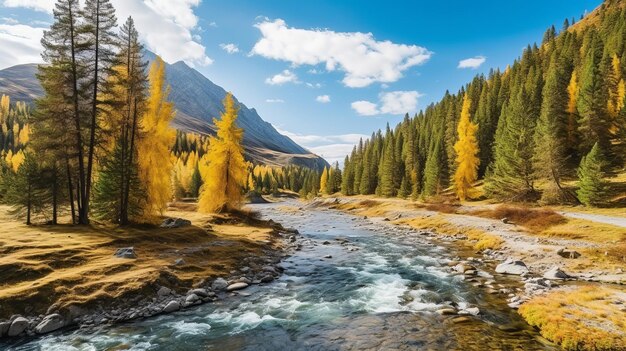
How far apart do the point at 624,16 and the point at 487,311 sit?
413 feet

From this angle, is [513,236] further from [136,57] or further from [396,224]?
[136,57]

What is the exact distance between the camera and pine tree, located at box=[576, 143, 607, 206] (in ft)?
128

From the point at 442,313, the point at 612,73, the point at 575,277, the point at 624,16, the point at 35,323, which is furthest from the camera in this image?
the point at 624,16

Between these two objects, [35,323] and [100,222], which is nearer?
[35,323]

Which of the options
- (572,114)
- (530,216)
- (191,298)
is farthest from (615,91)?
(191,298)

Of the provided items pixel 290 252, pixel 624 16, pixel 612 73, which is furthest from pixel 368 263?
pixel 624 16

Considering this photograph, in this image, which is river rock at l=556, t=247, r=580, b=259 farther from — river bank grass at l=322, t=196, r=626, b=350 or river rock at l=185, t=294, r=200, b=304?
river rock at l=185, t=294, r=200, b=304

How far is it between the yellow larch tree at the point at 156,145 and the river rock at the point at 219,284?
16.2 meters

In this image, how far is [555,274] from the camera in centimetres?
2016

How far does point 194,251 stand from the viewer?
24234 mm

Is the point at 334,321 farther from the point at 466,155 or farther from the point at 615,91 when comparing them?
the point at 615,91

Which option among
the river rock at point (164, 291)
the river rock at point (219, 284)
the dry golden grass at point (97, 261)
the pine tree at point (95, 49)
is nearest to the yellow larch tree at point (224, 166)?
the dry golden grass at point (97, 261)

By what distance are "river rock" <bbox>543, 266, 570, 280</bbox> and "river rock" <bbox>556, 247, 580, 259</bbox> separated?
12.6ft

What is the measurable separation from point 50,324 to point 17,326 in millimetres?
1046
